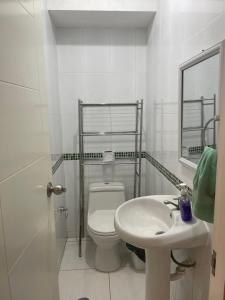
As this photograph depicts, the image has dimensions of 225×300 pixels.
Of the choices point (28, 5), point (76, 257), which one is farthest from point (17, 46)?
point (76, 257)

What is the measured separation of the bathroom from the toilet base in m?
0.01

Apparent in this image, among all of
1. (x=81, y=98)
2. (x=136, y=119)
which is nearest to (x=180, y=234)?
(x=136, y=119)

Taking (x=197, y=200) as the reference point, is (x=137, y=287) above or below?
below

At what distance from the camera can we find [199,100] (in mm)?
1294

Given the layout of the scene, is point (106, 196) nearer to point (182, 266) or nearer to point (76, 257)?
→ point (76, 257)

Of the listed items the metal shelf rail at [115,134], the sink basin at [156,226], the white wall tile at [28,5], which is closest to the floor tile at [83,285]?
the metal shelf rail at [115,134]

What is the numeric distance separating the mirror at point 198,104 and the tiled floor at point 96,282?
1.18 metres

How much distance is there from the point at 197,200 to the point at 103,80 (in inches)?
71.2

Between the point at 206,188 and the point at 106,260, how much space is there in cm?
148

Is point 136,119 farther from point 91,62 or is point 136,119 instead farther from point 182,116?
point 182,116

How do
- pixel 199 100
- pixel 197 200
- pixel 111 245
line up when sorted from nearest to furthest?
1. pixel 197 200
2. pixel 199 100
3. pixel 111 245

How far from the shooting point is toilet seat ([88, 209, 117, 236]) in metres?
2.00

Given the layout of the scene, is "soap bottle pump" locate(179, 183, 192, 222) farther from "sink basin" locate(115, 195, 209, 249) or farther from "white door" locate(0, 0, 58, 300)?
"white door" locate(0, 0, 58, 300)

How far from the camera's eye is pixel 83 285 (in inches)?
77.0
